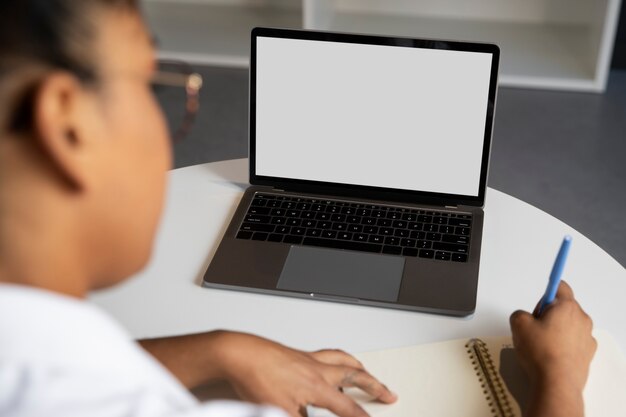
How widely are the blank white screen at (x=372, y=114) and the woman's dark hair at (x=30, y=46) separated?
72 cm

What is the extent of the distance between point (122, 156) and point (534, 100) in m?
2.45

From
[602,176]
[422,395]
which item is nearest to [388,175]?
[422,395]

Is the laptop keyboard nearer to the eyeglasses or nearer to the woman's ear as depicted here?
the eyeglasses

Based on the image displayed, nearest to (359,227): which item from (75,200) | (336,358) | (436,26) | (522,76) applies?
(336,358)

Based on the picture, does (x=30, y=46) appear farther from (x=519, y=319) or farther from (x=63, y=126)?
(x=519, y=319)

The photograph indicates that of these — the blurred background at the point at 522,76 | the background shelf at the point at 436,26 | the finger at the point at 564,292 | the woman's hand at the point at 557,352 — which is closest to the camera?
the woman's hand at the point at 557,352

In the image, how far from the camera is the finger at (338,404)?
879mm

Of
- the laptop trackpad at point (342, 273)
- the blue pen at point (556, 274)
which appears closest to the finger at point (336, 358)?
the laptop trackpad at point (342, 273)

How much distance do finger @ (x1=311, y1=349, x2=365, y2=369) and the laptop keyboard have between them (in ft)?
0.75

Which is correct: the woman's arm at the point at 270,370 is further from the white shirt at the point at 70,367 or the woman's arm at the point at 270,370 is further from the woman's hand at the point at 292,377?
the white shirt at the point at 70,367

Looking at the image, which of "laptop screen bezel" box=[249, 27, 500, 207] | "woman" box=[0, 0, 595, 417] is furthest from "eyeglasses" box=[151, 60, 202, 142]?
"laptop screen bezel" box=[249, 27, 500, 207]

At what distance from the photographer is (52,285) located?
58 cm

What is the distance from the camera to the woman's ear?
1.65 feet

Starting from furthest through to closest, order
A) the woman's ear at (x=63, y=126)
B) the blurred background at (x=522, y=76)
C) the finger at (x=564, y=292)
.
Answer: the blurred background at (x=522, y=76)
the finger at (x=564, y=292)
the woman's ear at (x=63, y=126)
